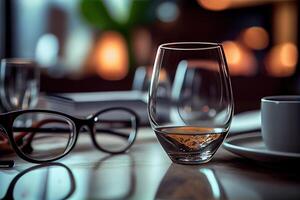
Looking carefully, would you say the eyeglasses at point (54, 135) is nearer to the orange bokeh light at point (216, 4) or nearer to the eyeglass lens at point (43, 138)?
the eyeglass lens at point (43, 138)

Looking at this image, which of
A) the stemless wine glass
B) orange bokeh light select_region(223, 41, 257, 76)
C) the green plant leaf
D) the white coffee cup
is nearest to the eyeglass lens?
the stemless wine glass

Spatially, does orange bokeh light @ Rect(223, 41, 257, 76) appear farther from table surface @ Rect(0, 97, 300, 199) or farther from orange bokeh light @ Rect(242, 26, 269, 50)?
table surface @ Rect(0, 97, 300, 199)

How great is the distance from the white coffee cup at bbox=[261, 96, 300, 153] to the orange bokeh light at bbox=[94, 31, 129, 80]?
9.15ft

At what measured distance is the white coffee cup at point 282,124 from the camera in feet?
1.64

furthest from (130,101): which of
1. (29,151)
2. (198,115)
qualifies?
(29,151)

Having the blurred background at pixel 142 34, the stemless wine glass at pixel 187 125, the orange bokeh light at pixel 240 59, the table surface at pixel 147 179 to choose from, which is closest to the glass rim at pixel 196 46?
the stemless wine glass at pixel 187 125

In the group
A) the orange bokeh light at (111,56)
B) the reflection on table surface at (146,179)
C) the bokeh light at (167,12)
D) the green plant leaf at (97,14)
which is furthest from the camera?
the bokeh light at (167,12)

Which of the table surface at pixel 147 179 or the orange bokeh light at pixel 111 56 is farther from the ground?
the table surface at pixel 147 179

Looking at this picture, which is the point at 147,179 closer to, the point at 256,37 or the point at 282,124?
the point at 282,124

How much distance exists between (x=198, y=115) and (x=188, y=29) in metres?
2.79

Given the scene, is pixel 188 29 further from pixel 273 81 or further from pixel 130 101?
pixel 130 101

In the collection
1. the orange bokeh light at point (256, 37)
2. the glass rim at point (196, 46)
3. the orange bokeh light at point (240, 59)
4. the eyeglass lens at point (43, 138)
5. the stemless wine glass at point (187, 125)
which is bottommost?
the orange bokeh light at point (240, 59)

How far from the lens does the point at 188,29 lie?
3561 millimetres

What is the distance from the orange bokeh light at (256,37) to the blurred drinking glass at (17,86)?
2.89 m
